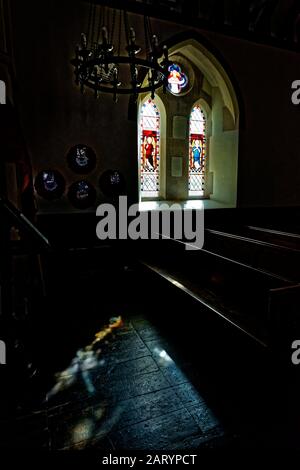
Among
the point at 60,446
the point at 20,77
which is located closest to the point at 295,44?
the point at 20,77

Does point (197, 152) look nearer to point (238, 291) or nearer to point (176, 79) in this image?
point (176, 79)

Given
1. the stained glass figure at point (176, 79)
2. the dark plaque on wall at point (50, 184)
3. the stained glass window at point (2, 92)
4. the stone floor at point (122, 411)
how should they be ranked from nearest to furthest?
the stone floor at point (122, 411) < the stained glass window at point (2, 92) < the dark plaque on wall at point (50, 184) < the stained glass figure at point (176, 79)

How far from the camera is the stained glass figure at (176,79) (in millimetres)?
6590

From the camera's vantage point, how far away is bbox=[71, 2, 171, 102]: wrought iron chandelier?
277 cm

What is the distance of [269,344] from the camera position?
2252mm

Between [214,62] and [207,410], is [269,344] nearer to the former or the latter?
[207,410]

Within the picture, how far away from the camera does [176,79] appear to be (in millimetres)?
6664

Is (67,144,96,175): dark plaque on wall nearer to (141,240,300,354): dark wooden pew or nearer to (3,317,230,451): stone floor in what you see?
(141,240,300,354): dark wooden pew

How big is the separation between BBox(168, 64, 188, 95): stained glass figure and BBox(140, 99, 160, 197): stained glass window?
55 centimetres

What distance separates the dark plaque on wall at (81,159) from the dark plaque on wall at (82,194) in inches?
8.4

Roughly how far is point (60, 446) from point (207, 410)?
1.01 metres

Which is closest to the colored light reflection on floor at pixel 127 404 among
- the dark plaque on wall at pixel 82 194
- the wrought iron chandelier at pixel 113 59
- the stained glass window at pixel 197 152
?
the wrought iron chandelier at pixel 113 59

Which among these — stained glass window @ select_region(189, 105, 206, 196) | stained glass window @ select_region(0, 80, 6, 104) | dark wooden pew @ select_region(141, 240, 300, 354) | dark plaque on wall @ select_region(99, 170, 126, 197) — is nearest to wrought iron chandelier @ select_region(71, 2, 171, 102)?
stained glass window @ select_region(0, 80, 6, 104)

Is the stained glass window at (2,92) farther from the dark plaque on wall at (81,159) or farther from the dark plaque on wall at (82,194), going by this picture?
the dark plaque on wall at (82,194)
